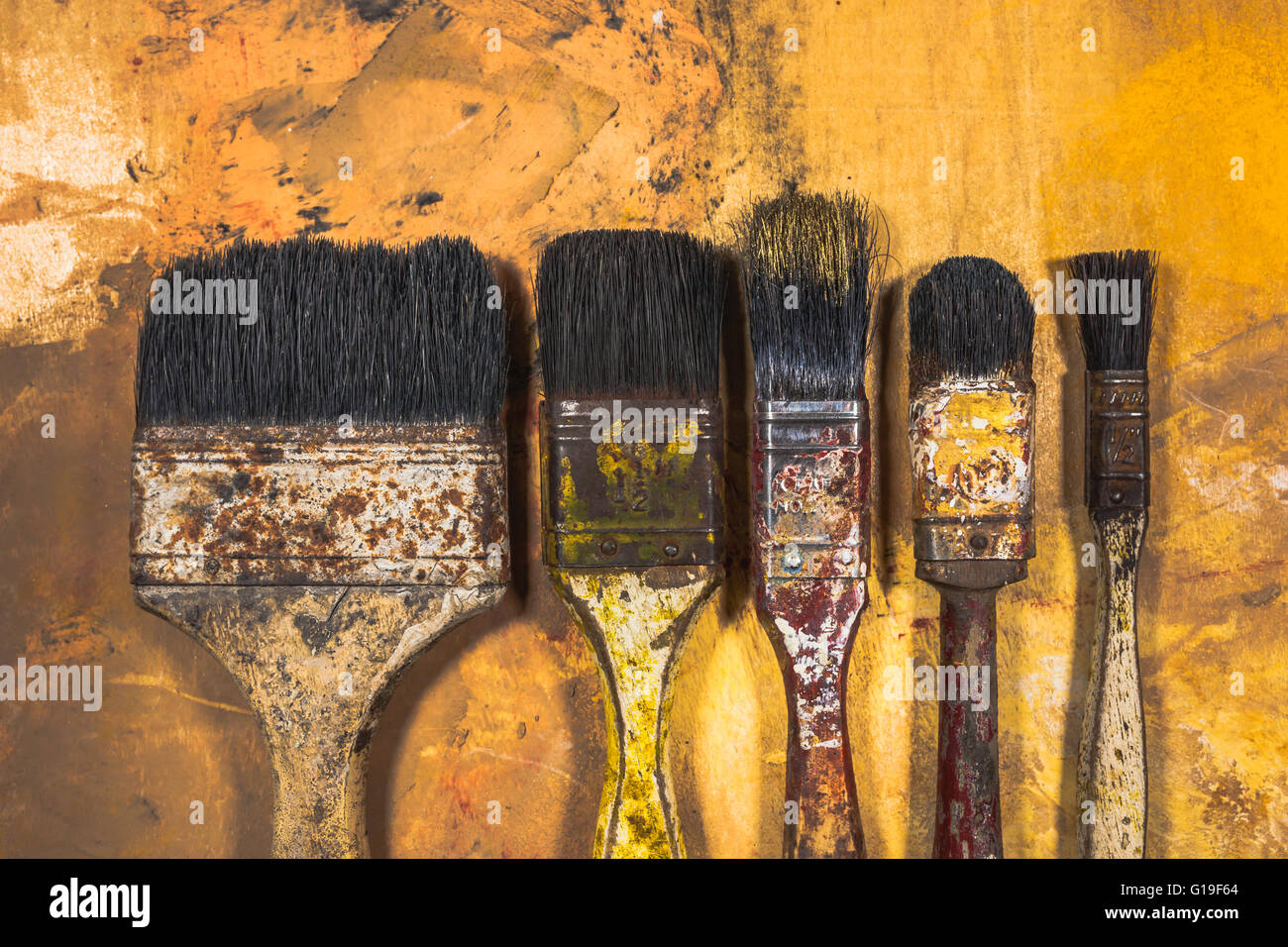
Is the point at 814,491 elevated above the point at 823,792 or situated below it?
above

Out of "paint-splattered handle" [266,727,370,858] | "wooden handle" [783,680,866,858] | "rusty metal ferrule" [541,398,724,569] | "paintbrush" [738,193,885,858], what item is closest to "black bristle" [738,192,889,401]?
"paintbrush" [738,193,885,858]

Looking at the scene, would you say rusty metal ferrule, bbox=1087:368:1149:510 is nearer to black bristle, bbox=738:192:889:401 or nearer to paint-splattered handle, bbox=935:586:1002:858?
paint-splattered handle, bbox=935:586:1002:858

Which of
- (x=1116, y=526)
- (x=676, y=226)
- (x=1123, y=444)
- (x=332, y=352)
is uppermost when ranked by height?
(x=676, y=226)

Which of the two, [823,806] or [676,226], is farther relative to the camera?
[676,226]

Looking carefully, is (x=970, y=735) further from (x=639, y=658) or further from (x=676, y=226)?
(x=676, y=226)

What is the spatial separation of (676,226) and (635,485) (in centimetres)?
37

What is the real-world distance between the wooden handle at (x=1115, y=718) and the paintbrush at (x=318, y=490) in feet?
2.44

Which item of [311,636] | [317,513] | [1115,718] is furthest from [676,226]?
[1115,718]

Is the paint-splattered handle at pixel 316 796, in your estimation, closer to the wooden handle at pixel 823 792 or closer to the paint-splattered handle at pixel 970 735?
the wooden handle at pixel 823 792

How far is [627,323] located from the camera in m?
1.22

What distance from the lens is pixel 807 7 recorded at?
52.5 inches

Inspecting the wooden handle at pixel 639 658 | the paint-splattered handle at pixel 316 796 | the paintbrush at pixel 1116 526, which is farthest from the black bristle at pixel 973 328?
the paint-splattered handle at pixel 316 796

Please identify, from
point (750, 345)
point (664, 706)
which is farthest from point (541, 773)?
point (750, 345)
